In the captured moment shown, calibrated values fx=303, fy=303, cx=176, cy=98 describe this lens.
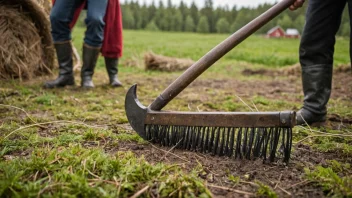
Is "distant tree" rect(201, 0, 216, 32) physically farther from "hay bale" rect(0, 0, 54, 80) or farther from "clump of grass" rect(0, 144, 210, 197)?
"clump of grass" rect(0, 144, 210, 197)

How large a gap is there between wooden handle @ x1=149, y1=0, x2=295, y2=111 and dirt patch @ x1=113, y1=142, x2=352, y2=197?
313 mm

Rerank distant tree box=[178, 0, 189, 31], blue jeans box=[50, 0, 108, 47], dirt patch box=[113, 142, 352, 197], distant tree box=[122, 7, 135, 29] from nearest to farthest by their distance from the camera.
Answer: dirt patch box=[113, 142, 352, 197] < blue jeans box=[50, 0, 108, 47] < distant tree box=[122, 7, 135, 29] < distant tree box=[178, 0, 189, 31]

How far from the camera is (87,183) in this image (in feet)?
4.22

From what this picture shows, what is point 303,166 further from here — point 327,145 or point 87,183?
point 87,183

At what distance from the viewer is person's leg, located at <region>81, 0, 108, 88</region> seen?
376cm

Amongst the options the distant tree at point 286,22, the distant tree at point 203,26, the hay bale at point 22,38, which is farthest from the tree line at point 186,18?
the hay bale at point 22,38

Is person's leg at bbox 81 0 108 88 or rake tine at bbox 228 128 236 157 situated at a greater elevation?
person's leg at bbox 81 0 108 88

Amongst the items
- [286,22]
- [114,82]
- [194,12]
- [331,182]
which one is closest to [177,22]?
[194,12]

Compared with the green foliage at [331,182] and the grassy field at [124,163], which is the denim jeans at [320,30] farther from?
the green foliage at [331,182]

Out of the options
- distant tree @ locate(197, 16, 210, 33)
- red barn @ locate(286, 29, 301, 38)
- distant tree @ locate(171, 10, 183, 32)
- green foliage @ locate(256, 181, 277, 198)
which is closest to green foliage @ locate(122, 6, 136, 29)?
distant tree @ locate(171, 10, 183, 32)

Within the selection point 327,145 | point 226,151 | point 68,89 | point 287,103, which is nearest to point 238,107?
point 287,103

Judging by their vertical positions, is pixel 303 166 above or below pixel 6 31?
below

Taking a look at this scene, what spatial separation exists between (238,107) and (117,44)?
80.0 inches

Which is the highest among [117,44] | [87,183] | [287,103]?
[117,44]
